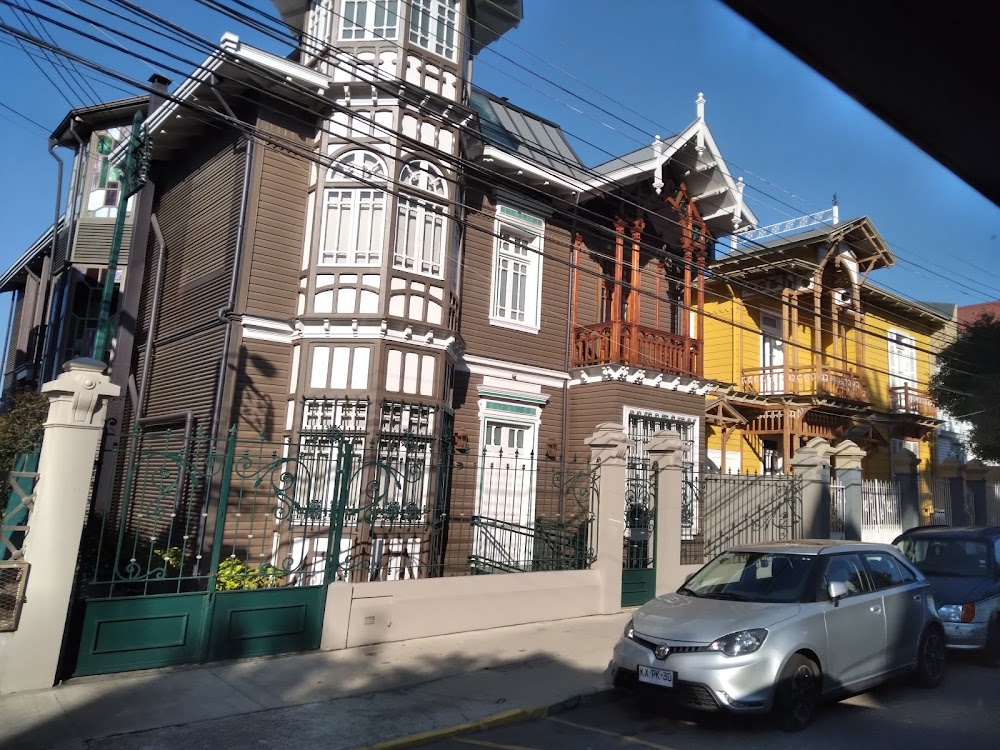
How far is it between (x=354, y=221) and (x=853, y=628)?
931 cm

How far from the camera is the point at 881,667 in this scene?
23.1ft

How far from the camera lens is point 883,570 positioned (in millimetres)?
7688

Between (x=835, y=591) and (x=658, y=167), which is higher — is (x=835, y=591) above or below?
below

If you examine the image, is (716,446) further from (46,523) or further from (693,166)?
(46,523)

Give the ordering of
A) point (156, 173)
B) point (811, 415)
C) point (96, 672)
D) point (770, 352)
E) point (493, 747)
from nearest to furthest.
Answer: point (493, 747), point (96, 672), point (156, 173), point (811, 415), point (770, 352)

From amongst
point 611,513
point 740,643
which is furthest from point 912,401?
point 740,643

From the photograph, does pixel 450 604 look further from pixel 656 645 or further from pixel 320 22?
pixel 320 22

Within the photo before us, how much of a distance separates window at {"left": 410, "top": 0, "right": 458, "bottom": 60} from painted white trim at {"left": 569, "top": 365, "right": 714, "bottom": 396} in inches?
257

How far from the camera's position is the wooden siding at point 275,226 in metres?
12.3

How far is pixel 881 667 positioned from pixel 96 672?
283 inches

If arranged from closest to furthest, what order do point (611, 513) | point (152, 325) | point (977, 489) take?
point (611, 513) < point (152, 325) < point (977, 489)

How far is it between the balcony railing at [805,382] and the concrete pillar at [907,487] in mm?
2871

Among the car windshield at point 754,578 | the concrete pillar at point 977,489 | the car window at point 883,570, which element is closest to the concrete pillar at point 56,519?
the car windshield at point 754,578

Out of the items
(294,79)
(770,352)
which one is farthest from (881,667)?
(770,352)
